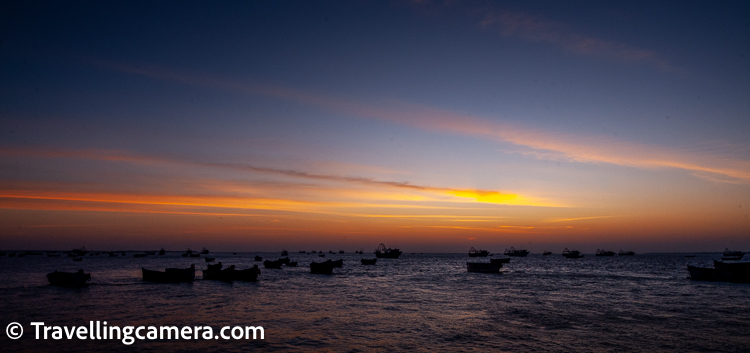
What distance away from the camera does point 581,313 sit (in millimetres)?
29984

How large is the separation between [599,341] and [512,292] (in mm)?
24438

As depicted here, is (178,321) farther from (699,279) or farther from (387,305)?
(699,279)

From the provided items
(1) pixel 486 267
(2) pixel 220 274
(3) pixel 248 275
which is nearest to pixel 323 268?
(3) pixel 248 275

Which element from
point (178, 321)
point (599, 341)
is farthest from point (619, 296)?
point (178, 321)

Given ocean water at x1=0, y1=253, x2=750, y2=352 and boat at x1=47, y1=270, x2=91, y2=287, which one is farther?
boat at x1=47, y1=270, x2=91, y2=287

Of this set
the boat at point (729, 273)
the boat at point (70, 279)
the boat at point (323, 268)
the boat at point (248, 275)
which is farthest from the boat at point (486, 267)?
the boat at point (70, 279)

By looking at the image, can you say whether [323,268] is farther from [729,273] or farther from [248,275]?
[729,273]

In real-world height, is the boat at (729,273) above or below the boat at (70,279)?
below

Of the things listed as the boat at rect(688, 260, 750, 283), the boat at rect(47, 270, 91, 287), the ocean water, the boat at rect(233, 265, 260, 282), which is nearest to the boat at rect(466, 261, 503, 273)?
the boat at rect(688, 260, 750, 283)
